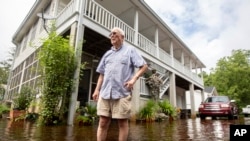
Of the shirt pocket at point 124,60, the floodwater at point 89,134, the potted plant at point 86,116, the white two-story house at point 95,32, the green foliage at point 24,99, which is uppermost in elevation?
the white two-story house at point 95,32

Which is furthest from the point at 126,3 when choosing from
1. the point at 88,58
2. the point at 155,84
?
the point at 155,84

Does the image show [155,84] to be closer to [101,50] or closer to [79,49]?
[101,50]

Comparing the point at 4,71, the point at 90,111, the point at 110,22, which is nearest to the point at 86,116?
the point at 90,111

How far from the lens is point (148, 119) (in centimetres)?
945

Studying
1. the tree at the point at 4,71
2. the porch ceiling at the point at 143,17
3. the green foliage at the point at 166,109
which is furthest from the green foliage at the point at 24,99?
the tree at the point at 4,71

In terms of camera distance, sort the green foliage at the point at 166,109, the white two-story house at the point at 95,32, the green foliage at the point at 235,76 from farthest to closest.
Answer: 1. the green foliage at the point at 235,76
2. the green foliage at the point at 166,109
3. the white two-story house at the point at 95,32

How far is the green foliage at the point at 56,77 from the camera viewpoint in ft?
20.0

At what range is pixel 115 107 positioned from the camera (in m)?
2.25

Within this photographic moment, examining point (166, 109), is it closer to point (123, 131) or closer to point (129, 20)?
point (129, 20)

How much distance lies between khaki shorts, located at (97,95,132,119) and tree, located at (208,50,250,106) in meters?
36.7

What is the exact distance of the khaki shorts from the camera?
86.2 inches

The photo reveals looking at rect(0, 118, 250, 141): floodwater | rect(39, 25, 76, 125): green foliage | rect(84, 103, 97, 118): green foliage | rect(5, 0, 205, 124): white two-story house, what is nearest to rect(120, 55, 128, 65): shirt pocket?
rect(0, 118, 250, 141): floodwater

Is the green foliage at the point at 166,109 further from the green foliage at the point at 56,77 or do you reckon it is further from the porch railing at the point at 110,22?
the green foliage at the point at 56,77

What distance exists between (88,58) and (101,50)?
0.86 metres
